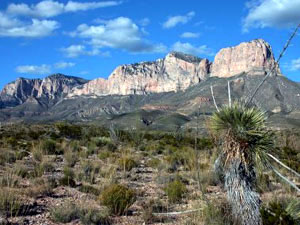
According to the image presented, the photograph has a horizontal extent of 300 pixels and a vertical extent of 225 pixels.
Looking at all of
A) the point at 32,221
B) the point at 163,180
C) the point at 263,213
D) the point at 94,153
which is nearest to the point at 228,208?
the point at 263,213

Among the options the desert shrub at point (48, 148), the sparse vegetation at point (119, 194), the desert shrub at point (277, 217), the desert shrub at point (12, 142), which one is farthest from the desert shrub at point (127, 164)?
the desert shrub at point (12, 142)

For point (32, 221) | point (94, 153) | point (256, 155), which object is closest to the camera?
point (256, 155)

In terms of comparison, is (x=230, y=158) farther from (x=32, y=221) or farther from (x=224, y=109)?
(x=32, y=221)

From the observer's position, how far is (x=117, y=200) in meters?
7.80

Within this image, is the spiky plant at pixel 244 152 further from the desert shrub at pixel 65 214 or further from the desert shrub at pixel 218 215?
the desert shrub at pixel 65 214

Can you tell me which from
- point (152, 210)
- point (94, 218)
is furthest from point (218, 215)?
point (94, 218)

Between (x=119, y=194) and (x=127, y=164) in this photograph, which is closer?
(x=119, y=194)

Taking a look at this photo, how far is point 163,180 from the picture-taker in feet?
36.0

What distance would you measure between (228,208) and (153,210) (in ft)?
8.31

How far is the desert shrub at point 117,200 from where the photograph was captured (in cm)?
769

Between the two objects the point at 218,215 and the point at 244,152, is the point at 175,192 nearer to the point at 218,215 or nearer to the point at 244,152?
the point at 218,215

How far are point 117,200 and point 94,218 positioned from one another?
1.06 meters

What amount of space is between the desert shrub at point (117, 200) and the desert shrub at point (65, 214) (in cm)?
72

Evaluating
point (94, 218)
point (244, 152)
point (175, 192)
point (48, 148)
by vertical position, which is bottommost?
point (94, 218)
